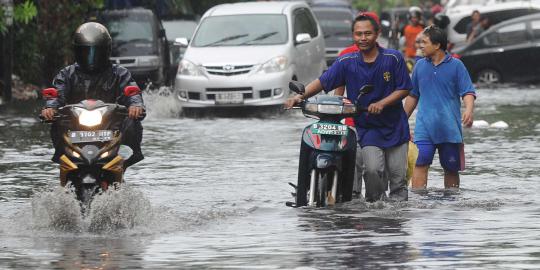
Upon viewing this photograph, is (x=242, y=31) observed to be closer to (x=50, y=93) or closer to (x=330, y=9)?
(x=50, y=93)

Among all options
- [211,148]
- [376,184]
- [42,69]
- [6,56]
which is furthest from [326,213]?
[42,69]

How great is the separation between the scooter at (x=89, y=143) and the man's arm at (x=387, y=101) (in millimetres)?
1860

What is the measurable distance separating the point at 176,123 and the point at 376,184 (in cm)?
1139

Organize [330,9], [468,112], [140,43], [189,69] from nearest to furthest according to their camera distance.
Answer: [468,112] → [189,69] → [140,43] → [330,9]

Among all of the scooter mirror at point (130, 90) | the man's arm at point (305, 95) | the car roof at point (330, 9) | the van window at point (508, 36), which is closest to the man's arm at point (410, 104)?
the man's arm at point (305, 95)

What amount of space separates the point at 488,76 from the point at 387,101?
72.7ft

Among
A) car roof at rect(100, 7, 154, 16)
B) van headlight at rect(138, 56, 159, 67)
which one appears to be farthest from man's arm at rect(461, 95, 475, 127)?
car roof at rect(100, 7, 154, 16)

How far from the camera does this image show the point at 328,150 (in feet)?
39.2

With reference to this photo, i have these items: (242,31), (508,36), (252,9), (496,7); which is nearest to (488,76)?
(508,36)

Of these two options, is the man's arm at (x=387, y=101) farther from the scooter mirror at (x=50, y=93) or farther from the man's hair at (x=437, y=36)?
the scooter mirror at (x=50, y=93)

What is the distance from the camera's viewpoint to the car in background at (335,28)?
40.8 metres

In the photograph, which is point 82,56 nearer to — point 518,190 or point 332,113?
point 332,113

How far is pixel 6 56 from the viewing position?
28.5 meters

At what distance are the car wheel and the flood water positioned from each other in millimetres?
15076
